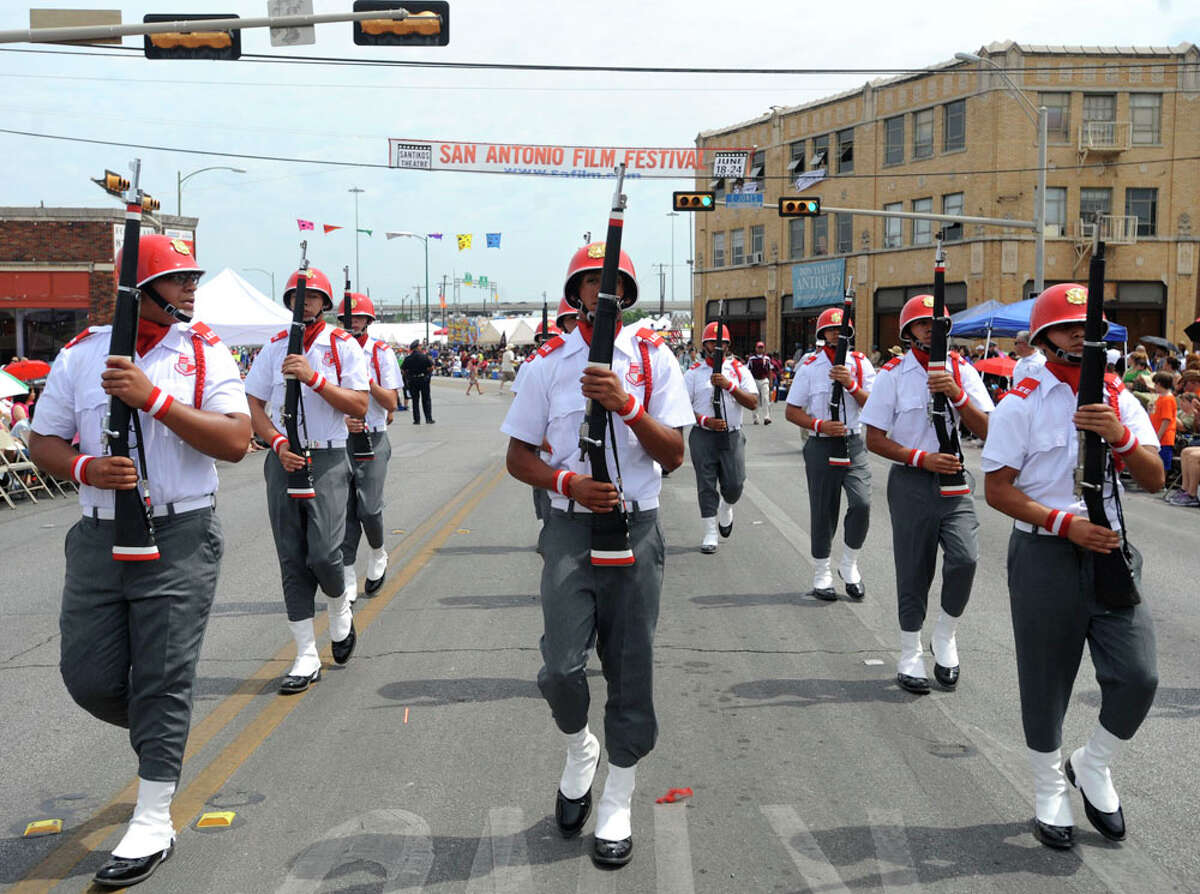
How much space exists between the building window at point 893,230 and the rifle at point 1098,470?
45032 mm

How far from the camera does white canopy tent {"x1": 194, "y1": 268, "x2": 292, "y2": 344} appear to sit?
22297 mm

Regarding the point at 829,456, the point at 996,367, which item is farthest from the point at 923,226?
the point at 829,456

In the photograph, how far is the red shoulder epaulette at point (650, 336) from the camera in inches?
170

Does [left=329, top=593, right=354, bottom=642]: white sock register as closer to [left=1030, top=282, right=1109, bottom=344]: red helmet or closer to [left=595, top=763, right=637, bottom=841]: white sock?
[left=595, top=763, right=637, bottom=841]: white sock

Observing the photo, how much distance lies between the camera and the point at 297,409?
6.51m

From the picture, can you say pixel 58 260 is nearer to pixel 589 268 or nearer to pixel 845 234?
pixel 845 234

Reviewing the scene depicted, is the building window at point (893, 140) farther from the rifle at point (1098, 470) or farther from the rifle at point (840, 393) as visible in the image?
the rifle at point (1098, 470)

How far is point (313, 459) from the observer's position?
658 cm

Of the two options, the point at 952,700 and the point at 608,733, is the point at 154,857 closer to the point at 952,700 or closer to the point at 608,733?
the point at 608,733

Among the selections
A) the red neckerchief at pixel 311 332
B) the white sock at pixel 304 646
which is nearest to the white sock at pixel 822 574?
the white sock at pixel 304 646

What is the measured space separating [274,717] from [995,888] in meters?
3.44

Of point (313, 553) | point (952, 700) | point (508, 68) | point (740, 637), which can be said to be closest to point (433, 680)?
point (313, 553)

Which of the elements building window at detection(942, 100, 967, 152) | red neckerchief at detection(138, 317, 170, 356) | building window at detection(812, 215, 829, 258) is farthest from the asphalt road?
building window at detection(812, 215, 829, 258)

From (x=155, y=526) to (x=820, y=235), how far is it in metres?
50.3
